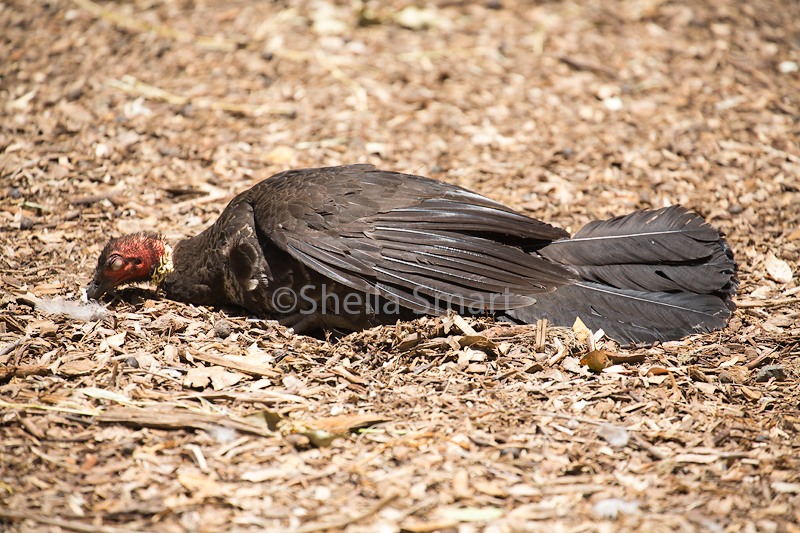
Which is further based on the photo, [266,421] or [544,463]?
[266,421]

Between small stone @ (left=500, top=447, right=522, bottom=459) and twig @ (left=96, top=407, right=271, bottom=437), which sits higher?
twig @ (left=96, top=407, right=271, bottom=437)

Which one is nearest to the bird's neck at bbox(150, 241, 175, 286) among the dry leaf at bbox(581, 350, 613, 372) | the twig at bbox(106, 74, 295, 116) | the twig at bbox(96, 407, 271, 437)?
the twig at bbox(96, 407, 271, 437)

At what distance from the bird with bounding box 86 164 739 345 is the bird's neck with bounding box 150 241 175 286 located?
0.26 m

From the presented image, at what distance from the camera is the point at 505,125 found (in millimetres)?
6047

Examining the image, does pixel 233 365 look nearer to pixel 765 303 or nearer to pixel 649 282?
pixel 649 282

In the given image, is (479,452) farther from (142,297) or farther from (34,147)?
(34,147)

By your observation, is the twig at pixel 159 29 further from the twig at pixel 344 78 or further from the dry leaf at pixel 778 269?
the dry leaf at pixel 778 269

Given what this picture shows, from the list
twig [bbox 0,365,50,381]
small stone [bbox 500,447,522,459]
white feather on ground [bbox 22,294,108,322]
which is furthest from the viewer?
white feather on ground [bbox 22,294,108,322]

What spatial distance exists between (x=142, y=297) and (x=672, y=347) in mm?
3464

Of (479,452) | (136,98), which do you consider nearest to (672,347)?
(479,452)

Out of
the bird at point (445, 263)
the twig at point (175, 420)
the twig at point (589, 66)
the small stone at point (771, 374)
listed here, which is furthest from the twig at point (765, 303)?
the twig at point (589, 66)

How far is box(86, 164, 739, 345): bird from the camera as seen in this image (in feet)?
11.8

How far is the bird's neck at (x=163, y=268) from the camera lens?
4.30 meters

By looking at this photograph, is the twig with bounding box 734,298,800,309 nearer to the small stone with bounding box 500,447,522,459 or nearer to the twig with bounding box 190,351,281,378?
the small stone with bounding box 500,447,522,459
